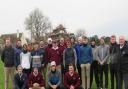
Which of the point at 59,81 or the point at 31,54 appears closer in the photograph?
the point at 59,81

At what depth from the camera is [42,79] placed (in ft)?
50.5

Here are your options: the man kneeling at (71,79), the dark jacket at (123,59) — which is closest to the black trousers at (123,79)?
the dark jacket at (123,59)

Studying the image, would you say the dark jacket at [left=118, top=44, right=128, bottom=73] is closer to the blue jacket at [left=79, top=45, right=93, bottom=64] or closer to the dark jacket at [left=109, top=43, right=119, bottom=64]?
the dark jacket at [left=109, top=43, right=119, bottom=64]

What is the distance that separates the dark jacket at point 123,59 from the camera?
13562 mm

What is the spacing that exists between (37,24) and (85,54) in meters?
65.4

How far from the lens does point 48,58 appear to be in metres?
16.5

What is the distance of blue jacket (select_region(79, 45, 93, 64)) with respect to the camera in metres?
16.2

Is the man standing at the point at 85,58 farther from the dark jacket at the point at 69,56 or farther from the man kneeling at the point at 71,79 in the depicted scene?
the man kneeling at the point at 71,79

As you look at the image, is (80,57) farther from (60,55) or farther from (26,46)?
(26,46)

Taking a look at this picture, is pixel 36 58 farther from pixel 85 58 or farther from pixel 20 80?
pixel 85 58

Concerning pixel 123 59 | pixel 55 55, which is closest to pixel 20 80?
pixel 55 55

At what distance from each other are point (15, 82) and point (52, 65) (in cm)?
169

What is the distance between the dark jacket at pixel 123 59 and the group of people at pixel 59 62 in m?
1.36

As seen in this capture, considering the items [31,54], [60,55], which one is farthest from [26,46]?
[60,55]
